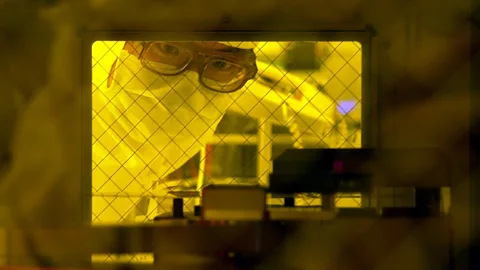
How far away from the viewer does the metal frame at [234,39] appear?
1.25 m

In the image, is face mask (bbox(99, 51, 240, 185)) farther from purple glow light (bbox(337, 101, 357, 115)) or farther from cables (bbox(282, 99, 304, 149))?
purple glow light (bbox(337, 101, 357, 115))

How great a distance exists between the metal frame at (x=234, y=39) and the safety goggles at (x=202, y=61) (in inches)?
0.9

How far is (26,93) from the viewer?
4.13 ft

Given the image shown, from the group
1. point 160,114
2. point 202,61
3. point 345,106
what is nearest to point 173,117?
point 160,114

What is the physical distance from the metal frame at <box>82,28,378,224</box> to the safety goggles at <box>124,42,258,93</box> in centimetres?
2

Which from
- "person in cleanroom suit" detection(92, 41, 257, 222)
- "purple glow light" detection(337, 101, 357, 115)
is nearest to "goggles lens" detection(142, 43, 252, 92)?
"person in cleanroom suit" detection(92, 41, 257, 222)

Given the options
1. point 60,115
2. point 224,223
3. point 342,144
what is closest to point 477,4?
point 342,144

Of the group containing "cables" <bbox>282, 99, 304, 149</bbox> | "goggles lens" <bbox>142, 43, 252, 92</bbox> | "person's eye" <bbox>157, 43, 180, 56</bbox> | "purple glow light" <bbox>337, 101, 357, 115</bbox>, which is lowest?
"cables" <bbox>282, 99, 304, 149</bbox>

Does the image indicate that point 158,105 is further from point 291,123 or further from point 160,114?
point 291,123

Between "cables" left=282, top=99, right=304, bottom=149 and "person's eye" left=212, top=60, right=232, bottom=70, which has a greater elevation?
"person's eye" left=212, top=60, right=232, bottom=70

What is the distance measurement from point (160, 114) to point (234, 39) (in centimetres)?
22

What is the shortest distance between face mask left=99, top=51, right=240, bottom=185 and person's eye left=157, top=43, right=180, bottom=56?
49 mm

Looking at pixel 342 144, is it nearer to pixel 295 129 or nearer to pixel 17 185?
pixel 295 129

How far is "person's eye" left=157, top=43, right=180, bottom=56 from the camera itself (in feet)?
4.17
